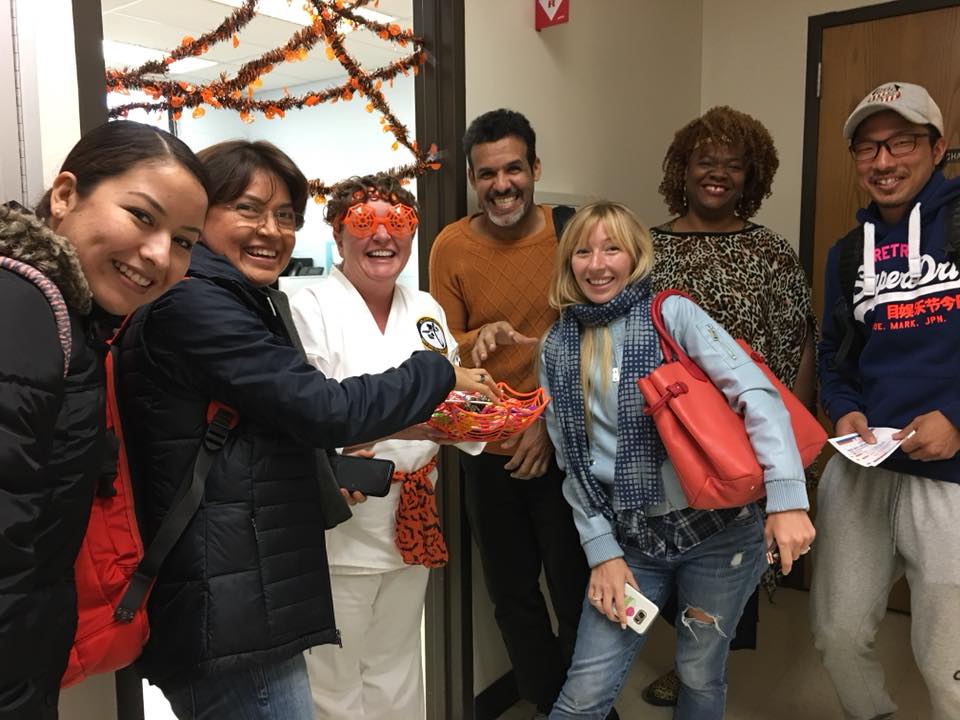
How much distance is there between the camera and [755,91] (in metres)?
3.38

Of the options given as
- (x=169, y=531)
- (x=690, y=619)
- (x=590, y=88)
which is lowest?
(x=690, y=619)

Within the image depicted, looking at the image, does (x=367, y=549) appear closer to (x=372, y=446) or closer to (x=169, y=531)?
(x=372, y=446)

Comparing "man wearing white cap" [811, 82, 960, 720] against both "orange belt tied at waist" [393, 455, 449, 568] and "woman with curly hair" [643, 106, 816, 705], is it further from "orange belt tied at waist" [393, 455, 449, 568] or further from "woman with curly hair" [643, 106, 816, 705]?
"orange belt tied at waist" [393, 455, 449, 568]

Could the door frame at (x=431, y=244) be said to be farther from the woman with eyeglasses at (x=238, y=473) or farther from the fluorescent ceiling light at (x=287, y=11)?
the woman with eyeglasses at (x=238, y=473)

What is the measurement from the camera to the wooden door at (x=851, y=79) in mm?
2926

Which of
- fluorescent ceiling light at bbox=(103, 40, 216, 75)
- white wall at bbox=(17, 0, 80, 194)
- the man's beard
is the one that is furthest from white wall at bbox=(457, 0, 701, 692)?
white wall at bbox=(17, 0, 80, 194)

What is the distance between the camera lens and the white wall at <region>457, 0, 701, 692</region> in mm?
2355

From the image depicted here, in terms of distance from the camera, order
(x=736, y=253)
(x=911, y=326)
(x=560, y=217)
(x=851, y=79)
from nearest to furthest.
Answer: (x=911, y=326) < (x=560, y=217) < (x=736, y=253) < (x=851, y=79)

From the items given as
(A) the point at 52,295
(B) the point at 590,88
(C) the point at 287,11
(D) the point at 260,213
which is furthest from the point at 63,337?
(B) the point at 590,88

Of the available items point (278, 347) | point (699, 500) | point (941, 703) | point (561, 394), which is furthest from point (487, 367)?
point (941, 703)

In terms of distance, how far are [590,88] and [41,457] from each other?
2455mm

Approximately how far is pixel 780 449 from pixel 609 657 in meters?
0.66

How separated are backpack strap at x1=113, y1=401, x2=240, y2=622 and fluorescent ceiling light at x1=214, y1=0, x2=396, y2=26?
119cm

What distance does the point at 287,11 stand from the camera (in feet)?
6.57
